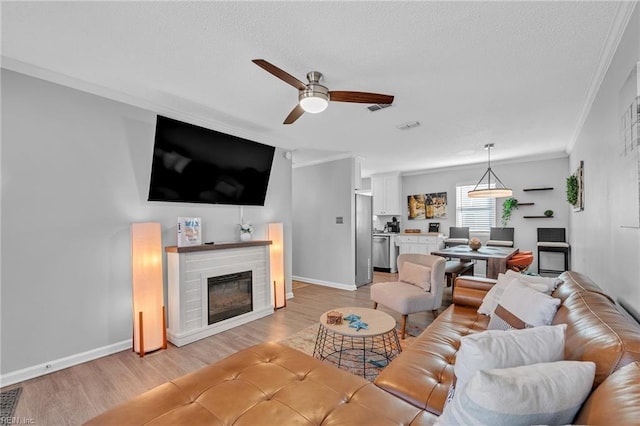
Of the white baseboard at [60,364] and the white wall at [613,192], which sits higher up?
the white wall at [613,192]

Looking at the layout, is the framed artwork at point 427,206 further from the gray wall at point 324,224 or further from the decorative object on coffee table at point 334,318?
the decorative object on coffee table at point 334,318

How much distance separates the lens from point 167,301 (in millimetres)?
3135

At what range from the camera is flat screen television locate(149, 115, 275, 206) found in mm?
3016

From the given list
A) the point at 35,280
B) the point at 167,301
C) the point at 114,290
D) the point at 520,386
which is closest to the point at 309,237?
the point at 167,301

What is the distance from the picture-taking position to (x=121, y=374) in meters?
2.36

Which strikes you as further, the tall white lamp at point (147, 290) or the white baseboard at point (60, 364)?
the tall white lamp at point (147, 290)

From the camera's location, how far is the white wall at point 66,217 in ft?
7.38

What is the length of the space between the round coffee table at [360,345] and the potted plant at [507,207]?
4525 millimetres

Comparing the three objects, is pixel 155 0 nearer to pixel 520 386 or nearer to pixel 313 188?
pixel 520 386

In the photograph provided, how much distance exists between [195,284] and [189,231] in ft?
1.99

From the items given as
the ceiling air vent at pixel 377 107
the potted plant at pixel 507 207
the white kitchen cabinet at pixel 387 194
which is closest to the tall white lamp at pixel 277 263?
the ceiling air vent at pixel 377 107

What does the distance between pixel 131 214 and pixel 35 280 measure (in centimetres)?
89

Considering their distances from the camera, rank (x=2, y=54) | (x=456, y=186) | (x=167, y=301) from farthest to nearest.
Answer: (x=456, y=186) → (x=167, y=301) → (x=2, y=54)

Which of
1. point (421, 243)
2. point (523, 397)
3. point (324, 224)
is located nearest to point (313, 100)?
point (523, 397)
